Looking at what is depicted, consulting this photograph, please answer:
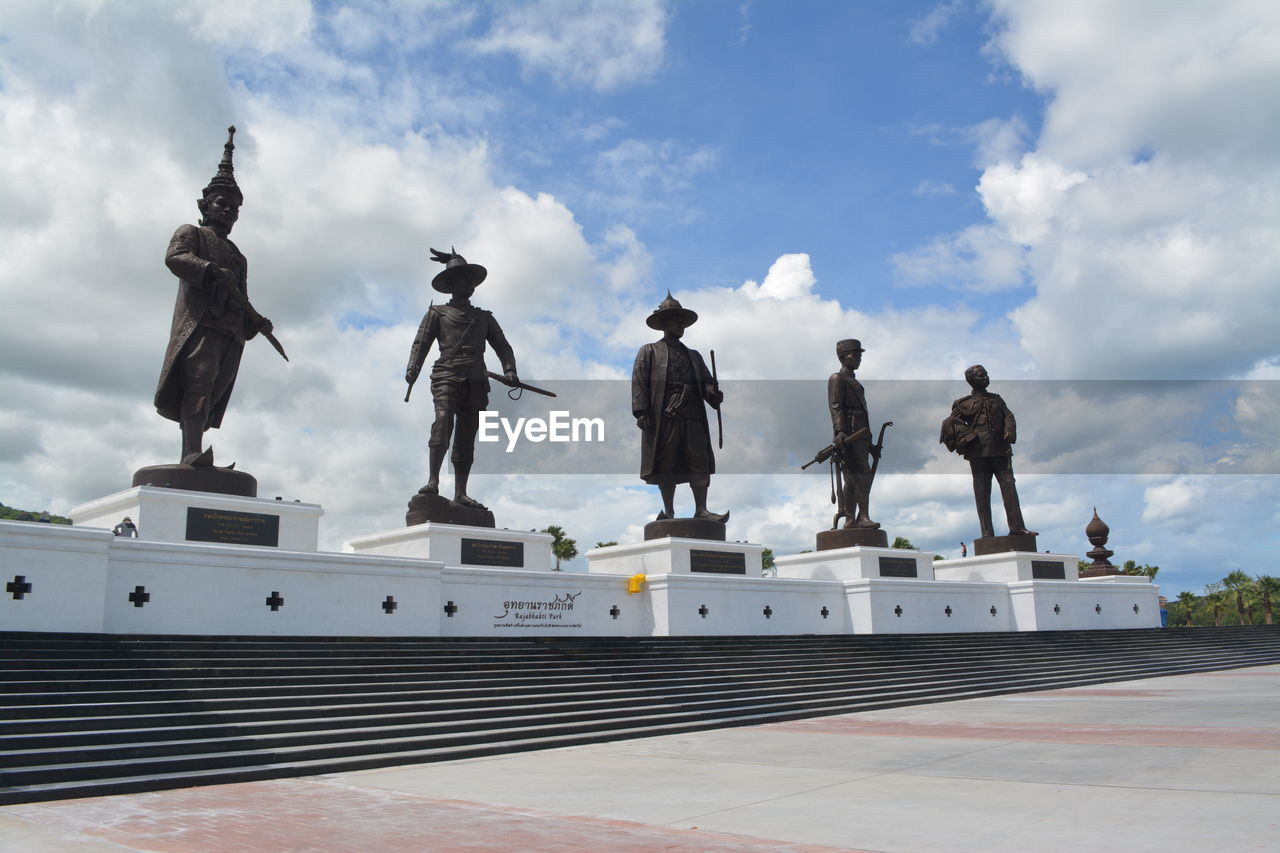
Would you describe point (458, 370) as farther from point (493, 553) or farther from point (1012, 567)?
point (1012, 567)

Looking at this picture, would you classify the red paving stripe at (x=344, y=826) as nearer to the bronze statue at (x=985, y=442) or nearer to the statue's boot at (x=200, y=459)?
the statue's boot at (x=200, y=459)

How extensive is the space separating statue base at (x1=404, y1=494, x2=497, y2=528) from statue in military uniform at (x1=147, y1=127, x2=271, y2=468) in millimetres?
3349

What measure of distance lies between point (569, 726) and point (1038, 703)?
283 inches

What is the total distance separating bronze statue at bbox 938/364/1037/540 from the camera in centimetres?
2461

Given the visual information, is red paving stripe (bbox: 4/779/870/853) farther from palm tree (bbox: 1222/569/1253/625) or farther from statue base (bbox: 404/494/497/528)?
palm tree (bbox: 1222/569/1253/625)

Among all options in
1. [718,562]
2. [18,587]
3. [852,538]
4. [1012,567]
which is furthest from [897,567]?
[18,587]

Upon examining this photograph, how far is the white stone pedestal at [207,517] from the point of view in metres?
12.9

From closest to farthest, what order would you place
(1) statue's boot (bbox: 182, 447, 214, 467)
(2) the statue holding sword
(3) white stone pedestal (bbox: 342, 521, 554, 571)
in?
(1) statue's boot (bbox: 182, 447, 214, 467)
(3) white stone pedestal (bbox: 342, 521, 554, 571)
(2) the statue holding sword

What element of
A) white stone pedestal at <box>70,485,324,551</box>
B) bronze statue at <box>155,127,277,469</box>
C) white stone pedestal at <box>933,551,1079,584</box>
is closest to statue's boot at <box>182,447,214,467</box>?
bronze statue at <box>155,127,277,469</box>

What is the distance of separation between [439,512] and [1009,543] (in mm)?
15226

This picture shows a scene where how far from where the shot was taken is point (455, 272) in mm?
17812

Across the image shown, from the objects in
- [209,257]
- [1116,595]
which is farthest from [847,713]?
[1116,595]

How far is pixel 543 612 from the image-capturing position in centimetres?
1611

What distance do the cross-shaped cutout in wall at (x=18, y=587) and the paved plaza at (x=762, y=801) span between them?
14.9 ft
